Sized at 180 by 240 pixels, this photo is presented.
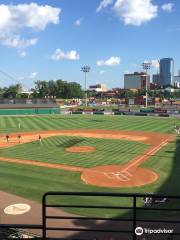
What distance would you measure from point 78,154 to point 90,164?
227 inches

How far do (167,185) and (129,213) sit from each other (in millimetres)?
6948

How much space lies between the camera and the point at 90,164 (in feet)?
113

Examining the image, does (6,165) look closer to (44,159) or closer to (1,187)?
(44,159)

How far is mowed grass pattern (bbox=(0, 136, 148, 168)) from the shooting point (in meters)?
36.1

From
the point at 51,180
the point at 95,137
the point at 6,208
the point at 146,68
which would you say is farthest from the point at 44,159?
the point at 146,68

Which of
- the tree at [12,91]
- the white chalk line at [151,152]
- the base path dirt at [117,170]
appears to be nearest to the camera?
the base path dirt at [117,170]

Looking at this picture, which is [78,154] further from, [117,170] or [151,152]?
[117,170]

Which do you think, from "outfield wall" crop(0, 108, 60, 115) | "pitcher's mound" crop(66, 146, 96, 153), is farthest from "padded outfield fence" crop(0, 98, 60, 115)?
"pitcher's mound" crop(66, 146, 96, 153)

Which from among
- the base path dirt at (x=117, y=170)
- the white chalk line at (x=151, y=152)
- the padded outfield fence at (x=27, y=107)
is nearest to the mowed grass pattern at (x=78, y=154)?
the white chalk line at (x=151, y=152)

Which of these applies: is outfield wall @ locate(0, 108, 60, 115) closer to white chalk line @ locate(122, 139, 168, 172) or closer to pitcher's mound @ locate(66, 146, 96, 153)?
white chalk line @ locate(122, 139, 168, 172)

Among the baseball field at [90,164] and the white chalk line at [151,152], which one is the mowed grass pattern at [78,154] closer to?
the baseball field at [90,164]

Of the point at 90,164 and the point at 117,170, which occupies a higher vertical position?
the point at 90,164

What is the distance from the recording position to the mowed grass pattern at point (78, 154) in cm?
3614

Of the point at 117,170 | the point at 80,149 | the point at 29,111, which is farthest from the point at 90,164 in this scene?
the point at 29,111
